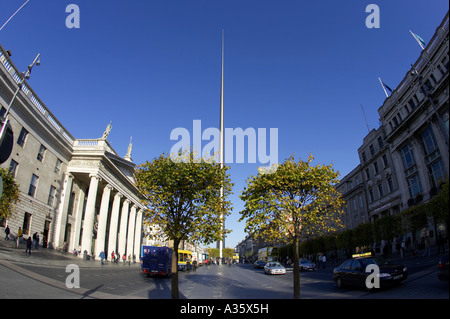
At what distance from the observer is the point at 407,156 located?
3828cm

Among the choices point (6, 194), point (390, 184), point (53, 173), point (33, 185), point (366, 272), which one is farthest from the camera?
point (390, 184)

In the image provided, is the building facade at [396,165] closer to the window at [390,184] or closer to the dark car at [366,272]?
the window at [390,184]

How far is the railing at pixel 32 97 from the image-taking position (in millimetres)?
27172

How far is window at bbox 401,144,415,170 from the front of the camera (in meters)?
36.2

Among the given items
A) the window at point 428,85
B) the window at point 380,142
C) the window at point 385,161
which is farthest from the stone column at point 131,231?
the window at point 428,85

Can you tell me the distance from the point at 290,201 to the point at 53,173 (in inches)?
1501

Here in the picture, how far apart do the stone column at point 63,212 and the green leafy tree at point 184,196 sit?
34284mm

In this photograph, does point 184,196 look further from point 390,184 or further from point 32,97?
point 390,184

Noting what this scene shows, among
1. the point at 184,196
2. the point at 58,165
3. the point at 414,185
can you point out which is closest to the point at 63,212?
the point at 58,165

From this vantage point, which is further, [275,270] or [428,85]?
[275,270]

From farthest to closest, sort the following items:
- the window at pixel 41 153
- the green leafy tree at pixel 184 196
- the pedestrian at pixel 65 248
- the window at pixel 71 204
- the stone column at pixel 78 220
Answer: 1. the window at pixel 71 204
2. the stone column at pixel 78 220
3. the pedestrian at pixel 65 248
4. the window at pixel 41 153
5. the green leafy tree at pixel 184 196

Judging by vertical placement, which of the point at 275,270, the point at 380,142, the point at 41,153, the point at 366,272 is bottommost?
the point at 275,270
